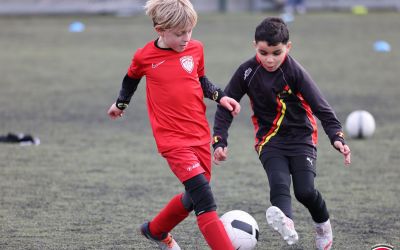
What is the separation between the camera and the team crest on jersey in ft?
16.9

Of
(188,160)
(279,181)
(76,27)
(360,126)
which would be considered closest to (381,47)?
(76,27)

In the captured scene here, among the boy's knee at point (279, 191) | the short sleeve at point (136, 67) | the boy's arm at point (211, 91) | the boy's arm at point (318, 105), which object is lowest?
the boy's knee at point (279, 191)

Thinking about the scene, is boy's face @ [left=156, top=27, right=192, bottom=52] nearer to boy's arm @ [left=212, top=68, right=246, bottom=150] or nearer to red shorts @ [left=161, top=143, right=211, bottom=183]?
boy's arm @ [left=212, top=68, right=246, bottom=150]

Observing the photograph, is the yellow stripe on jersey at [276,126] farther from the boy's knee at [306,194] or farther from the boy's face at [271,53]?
the boy's knee at [306,194]

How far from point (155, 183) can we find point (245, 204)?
45.6 inches

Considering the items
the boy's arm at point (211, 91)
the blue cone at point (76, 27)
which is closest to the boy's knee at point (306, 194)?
the boy's arm at point (211, 91)

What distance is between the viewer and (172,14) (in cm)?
500

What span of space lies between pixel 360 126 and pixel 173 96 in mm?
5405

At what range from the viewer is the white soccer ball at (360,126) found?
396 inches

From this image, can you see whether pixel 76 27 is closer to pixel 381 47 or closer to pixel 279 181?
pixel 381 47

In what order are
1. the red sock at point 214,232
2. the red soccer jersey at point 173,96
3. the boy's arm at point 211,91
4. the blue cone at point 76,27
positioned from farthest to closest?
the blue cone at point 76,27 → the boy's arm at point 211,91 → the red soccer jersey at point 173,96 → the red sock at point 214,232

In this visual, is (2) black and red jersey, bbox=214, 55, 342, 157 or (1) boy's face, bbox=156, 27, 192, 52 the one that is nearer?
(1) boy's face, bbox=156, 27, 192, 52

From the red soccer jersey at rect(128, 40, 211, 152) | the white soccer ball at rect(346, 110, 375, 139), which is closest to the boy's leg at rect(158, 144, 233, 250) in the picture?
the red soccer jersey at rect(128, 40, 211, 152)

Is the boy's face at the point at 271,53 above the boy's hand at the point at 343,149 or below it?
above
